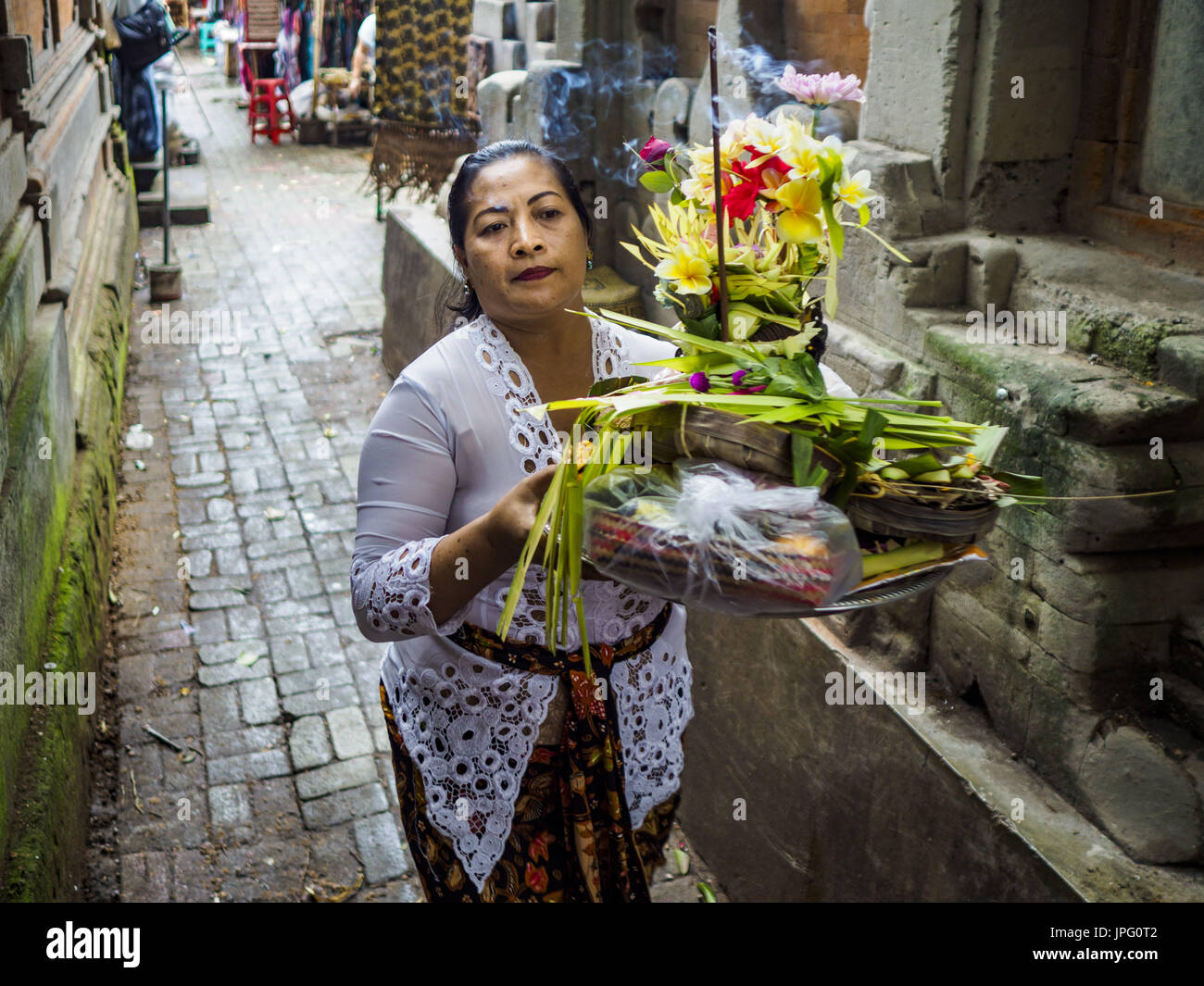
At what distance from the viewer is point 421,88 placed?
8.62 metres

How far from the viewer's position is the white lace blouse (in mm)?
2342

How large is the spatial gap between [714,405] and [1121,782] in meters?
1.63

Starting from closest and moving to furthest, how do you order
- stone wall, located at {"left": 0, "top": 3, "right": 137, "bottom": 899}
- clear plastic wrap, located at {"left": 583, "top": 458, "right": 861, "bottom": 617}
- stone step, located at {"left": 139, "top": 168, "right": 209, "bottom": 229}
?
1. clear plastic wrap, located at {"left": 583, "top": 458, "right": 861, "bottom": 617}
2. stone wall, located at {"left": 0, "top": 3, "right": 137, "bottom": 899}
3. stone step, located at {"left": 139, "top": 168, "right": 209, "bottom": 229}

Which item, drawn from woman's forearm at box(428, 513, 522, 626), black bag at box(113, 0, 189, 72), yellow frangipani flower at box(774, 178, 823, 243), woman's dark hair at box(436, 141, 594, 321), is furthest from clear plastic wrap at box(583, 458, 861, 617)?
black bag at box(113, 0, 189, 72)

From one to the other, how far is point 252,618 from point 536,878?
3.48 metres

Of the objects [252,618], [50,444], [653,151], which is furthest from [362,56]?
[653,151]

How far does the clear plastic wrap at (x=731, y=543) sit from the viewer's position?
1.69 metres

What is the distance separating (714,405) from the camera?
6.19 feet

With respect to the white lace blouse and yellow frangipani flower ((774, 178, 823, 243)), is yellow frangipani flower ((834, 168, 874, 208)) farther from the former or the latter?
the white lace blouse

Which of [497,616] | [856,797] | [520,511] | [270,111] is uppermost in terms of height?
[270,111]

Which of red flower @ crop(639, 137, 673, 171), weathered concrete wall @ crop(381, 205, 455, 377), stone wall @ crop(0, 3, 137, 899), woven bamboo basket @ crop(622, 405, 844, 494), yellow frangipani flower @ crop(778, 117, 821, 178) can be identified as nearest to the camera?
woven bamboo basket @ crop(622, 405, 844, 494)

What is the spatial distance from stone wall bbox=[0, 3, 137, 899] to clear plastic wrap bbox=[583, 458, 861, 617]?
2.18 m

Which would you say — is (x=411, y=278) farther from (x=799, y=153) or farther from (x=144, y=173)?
(x=144, y=173)
